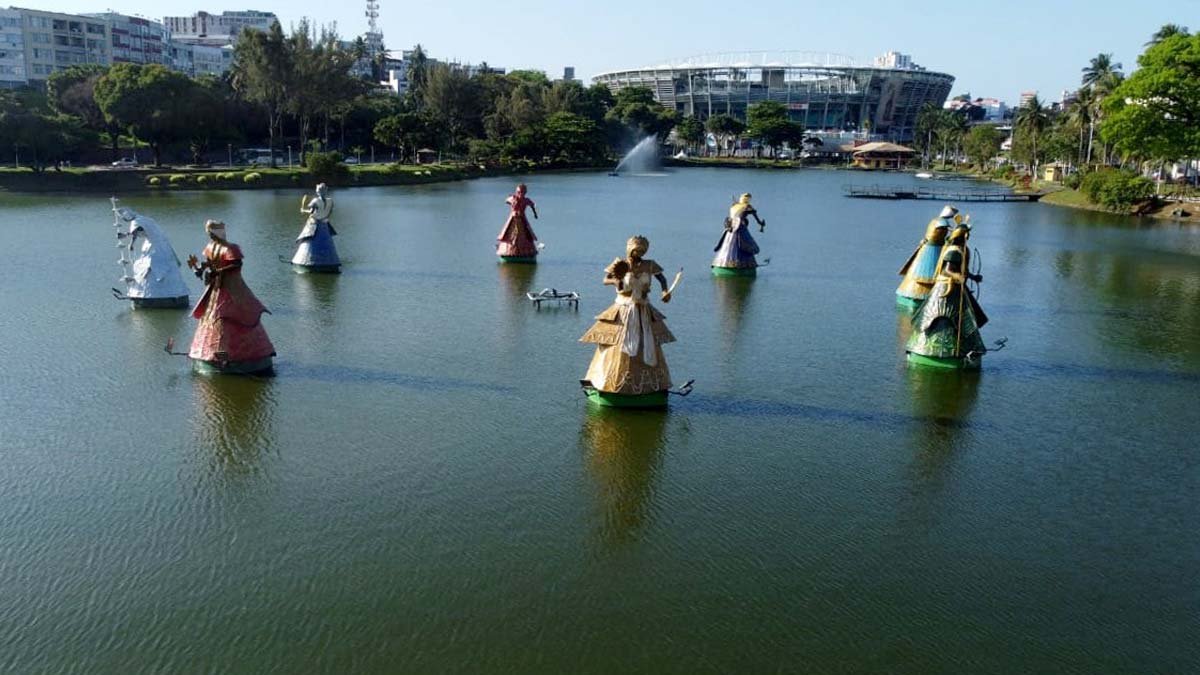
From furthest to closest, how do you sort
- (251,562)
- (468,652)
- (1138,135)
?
(1138,135), (251,562), (468,652)

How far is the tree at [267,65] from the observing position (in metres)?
68.0

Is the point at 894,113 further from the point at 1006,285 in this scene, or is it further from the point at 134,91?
the point at 1006,285

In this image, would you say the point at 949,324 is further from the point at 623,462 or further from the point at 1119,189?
the point at 1119,189

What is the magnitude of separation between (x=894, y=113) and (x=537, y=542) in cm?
17494

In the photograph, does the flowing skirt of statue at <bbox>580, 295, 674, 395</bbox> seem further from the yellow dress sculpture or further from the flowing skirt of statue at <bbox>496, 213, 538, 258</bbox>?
the flowing skirt of statue at <bbox>496, 213, 538, 258</bbox>

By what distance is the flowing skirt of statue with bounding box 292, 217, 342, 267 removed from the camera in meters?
27.1

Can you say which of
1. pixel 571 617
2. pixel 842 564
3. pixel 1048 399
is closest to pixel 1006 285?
pixel 1048 399

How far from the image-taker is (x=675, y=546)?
33.6 feet

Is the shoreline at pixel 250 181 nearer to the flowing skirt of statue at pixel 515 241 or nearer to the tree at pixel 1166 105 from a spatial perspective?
the tree at pixel 1166 105

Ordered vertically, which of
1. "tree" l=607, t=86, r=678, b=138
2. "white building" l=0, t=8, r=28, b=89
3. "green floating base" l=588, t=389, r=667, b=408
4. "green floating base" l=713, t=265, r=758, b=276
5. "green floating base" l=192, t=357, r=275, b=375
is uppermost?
"white building" l=0, t=8, r=28, b=89

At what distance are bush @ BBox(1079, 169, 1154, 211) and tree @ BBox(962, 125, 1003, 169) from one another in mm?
50964

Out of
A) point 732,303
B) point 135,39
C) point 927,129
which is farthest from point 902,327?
point 135,39

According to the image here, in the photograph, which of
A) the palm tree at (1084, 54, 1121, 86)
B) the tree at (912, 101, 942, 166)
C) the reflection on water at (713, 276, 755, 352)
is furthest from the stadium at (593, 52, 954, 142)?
the reflection on water at (713, 276, 755, 352)

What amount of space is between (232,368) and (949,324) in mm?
12613
